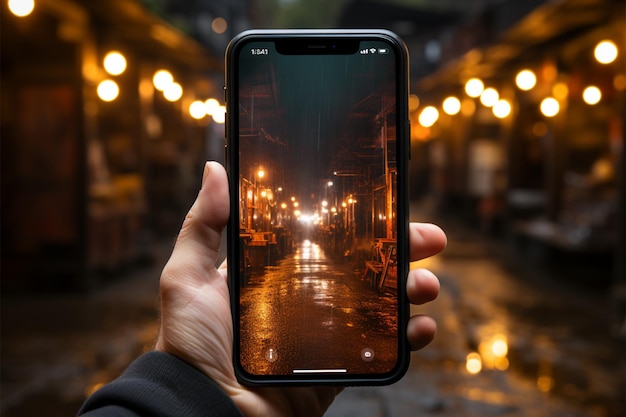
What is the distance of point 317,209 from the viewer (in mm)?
2145

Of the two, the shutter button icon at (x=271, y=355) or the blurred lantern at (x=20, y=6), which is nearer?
the shutter button icon at (x=271, y=355)

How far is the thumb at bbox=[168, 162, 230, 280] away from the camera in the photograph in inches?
79.8

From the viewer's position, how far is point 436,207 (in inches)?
1224

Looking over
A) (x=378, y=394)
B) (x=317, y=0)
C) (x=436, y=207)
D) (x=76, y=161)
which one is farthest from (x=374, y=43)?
(x=317, y=0)

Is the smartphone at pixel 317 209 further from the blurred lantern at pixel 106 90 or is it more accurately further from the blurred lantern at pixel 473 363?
the blurred lantern at pixel 106 90

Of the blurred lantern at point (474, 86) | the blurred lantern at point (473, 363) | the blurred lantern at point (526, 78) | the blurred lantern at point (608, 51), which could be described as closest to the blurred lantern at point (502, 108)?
the blurred lantern at point (474, 86)

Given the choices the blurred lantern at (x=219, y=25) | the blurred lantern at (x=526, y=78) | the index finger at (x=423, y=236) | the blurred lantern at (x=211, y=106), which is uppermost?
the blurred lantern at (x=219, y=25)

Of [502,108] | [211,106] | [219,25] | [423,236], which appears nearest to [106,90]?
[502,108]

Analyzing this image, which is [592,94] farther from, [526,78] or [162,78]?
[162,78]

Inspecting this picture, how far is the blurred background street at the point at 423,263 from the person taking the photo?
7309 mm

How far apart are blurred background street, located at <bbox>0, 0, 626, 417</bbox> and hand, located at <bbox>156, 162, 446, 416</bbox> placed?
4.05 meters

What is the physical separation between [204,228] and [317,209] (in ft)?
1.00

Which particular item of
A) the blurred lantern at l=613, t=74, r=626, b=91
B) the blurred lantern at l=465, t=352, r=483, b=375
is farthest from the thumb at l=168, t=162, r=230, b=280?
the blurred lantern at l=613, t=74, r=626, b=91

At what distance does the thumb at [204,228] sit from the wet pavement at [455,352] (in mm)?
2496
